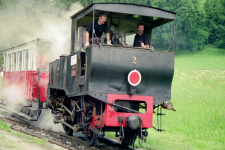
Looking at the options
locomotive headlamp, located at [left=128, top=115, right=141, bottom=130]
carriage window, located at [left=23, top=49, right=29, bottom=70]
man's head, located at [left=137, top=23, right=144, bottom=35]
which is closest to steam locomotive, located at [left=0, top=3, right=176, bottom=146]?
locomotive headlamp, located at [left=128, top=115, right=141, bottom=130]

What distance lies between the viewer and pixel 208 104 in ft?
48.9

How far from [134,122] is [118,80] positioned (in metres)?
0.99

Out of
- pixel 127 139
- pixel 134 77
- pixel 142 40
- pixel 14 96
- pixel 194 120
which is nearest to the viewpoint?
pixel 134 77

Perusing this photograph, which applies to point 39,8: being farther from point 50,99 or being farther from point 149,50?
point 149,50

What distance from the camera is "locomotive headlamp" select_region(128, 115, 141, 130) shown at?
6.33 meters

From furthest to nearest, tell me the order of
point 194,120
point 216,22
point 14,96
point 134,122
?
point 216,22
point 14,96
point 194,120
point 134,122

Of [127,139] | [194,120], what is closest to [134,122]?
[127,139]

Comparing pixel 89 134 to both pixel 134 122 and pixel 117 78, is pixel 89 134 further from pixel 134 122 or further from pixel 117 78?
pixel 117 78

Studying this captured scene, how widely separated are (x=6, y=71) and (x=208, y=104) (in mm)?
11165

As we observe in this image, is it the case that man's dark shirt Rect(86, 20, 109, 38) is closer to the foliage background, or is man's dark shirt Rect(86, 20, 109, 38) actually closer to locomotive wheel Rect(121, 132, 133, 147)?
the foliage background

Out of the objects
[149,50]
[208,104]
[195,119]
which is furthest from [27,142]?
[208,104]

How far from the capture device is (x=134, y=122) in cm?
636

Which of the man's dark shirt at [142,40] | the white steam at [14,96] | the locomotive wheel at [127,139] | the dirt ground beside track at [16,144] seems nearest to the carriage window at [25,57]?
the white steam at [14,96]

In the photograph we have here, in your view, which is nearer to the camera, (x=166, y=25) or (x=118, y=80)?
(x=118, y=80)
